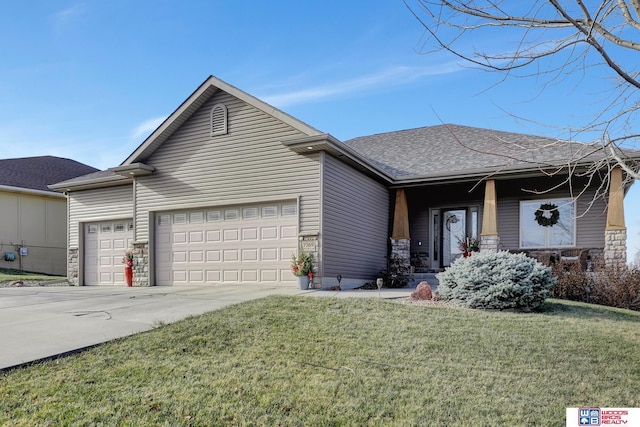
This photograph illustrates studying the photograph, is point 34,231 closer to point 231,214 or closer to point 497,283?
point 231,214

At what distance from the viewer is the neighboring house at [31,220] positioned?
19500 mm

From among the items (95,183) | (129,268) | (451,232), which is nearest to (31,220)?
(95,183)

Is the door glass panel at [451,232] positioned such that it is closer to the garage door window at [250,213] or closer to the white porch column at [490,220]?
the white porch column at [490,220]

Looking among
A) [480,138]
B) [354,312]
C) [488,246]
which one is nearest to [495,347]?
[354,312]

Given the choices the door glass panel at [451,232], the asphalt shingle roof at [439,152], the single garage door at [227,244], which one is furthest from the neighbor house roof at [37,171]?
the door glass panel at [451,232]

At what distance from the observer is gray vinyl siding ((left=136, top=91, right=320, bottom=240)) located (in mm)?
11398

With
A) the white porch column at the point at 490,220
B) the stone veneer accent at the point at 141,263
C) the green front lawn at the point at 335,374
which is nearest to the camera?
the green front lawn at the point at 335,374

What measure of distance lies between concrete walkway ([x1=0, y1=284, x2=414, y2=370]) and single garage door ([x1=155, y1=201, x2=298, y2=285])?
1201 millimetres

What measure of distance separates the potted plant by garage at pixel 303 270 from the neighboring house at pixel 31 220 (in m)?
14.3

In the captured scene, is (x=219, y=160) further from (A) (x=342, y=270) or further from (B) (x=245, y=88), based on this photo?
(A) (x=342, y=270)

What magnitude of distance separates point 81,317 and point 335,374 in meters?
4.89

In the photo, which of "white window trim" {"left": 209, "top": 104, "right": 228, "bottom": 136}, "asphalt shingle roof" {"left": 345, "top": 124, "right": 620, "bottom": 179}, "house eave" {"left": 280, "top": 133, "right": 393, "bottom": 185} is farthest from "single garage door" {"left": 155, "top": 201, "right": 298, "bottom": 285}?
"asphalt shingle roof" {"left": 345, "top": 124, "right": 620, "bottom": 179}

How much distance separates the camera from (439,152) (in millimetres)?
15125

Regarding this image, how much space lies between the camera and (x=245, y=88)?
1237cm
